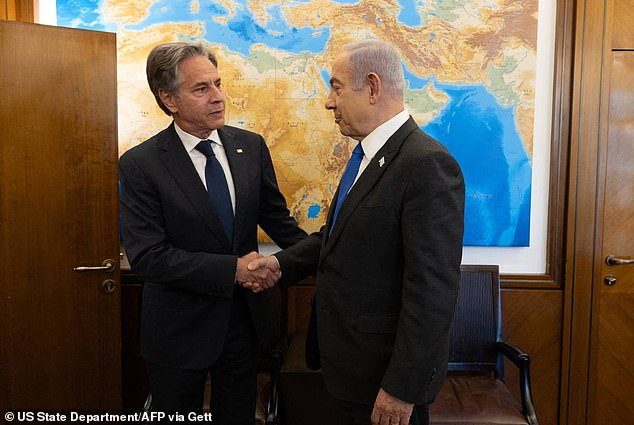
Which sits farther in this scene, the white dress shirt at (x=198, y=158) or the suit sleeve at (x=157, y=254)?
the white dress shirt at (x=198, y=158)

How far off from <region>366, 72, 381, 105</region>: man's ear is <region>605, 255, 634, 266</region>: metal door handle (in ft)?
5.91

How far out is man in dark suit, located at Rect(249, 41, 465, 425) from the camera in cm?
140

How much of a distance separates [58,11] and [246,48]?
36.6 inches

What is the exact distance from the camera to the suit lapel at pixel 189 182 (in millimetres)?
1857

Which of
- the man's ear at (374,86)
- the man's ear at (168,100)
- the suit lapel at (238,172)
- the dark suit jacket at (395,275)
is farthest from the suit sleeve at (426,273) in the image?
the man's ear at (168,100)

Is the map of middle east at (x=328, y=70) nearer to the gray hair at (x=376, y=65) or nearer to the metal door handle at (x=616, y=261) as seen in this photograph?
the metal door handle at (x=616, y=261)

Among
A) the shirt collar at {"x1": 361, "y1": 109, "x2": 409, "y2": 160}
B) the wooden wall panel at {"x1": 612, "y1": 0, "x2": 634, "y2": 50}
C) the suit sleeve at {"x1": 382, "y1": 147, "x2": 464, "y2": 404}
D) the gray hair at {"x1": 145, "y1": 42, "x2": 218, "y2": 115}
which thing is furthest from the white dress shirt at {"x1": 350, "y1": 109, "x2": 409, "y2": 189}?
the wooden wall panel at {"x1": 612, "y1": 0, "x2": 634, "y2": 50}

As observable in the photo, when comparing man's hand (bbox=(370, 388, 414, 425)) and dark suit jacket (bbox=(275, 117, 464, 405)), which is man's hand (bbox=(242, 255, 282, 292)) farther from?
man's hand (bbox=(370, 388, 414, 425))

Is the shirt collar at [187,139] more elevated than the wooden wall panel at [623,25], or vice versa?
the wooden wall panel at [623,25]

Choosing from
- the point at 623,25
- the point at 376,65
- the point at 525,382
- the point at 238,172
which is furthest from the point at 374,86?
the point at 623,25

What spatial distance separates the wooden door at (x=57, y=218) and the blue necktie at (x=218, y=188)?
78cm

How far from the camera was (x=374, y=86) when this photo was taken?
1.56 metres

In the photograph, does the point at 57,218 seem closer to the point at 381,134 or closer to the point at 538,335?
the point at 381,134

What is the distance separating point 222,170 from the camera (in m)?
1.96
